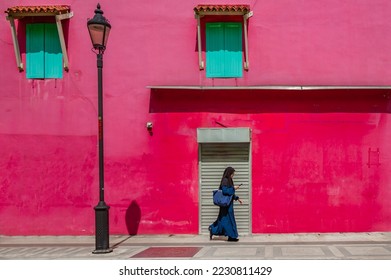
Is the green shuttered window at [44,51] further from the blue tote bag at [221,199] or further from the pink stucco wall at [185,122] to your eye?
the blue tote bag at [221,199]

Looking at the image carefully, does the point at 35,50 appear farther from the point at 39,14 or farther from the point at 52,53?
the point at 39,14

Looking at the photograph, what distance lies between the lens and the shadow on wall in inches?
493

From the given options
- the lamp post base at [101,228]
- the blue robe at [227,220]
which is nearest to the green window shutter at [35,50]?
the lamp post base at [101,228]

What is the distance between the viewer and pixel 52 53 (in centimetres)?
1280

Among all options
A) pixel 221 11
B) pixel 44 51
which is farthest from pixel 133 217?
pixel 221 11

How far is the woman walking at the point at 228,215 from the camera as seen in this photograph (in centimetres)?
1150

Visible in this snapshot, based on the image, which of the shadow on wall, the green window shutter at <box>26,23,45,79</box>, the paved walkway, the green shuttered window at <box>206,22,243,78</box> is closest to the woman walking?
the paved walkway

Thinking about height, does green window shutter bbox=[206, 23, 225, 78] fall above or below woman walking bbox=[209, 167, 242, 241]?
above

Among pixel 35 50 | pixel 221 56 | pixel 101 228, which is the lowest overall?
pixel 101 228

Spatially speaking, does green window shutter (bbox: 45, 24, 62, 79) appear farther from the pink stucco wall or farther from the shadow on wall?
the shadow on wall

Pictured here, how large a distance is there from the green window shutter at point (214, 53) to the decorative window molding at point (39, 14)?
3794mm

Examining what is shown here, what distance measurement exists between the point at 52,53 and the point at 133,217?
4973mm

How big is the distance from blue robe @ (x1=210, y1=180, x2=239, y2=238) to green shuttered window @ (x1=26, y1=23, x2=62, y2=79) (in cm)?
558

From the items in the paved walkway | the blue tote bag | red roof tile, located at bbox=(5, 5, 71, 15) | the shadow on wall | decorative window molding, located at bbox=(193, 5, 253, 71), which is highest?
red roof tile, located at bbox=(5, 5, 71, 15)
